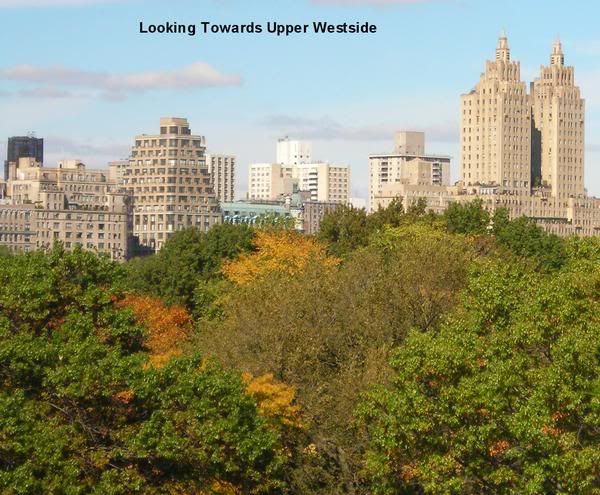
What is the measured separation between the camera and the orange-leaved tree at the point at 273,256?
329ft

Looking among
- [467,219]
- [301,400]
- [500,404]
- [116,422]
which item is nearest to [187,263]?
[467,219]

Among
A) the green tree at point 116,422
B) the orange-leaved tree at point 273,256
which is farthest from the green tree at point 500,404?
the orange-leaved tree at point 273,256

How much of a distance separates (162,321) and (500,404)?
4605 cm

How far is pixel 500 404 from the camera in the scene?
52.8m

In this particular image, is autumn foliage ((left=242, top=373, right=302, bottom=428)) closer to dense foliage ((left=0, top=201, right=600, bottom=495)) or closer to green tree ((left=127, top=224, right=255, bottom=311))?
dense foliage ((left=0, top=201, right=600, bottom=495))

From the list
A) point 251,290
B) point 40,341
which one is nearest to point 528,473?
point 40,341

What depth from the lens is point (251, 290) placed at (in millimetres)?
76188

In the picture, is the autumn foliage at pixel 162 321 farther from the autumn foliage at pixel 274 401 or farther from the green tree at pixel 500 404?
the green tree at pixel 500 404

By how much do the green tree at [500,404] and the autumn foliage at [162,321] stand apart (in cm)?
2273

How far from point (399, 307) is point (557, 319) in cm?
1758

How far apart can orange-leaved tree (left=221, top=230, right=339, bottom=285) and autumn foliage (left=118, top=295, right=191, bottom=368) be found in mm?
3765

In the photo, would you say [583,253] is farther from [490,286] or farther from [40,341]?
[40,341]

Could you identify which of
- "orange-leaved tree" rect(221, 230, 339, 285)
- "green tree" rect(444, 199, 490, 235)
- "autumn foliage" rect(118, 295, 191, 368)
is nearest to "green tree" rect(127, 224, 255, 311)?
"orange-leaved tree" rect(221, 230, 339, 285)

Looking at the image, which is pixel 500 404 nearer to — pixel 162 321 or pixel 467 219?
pixel 162 321
